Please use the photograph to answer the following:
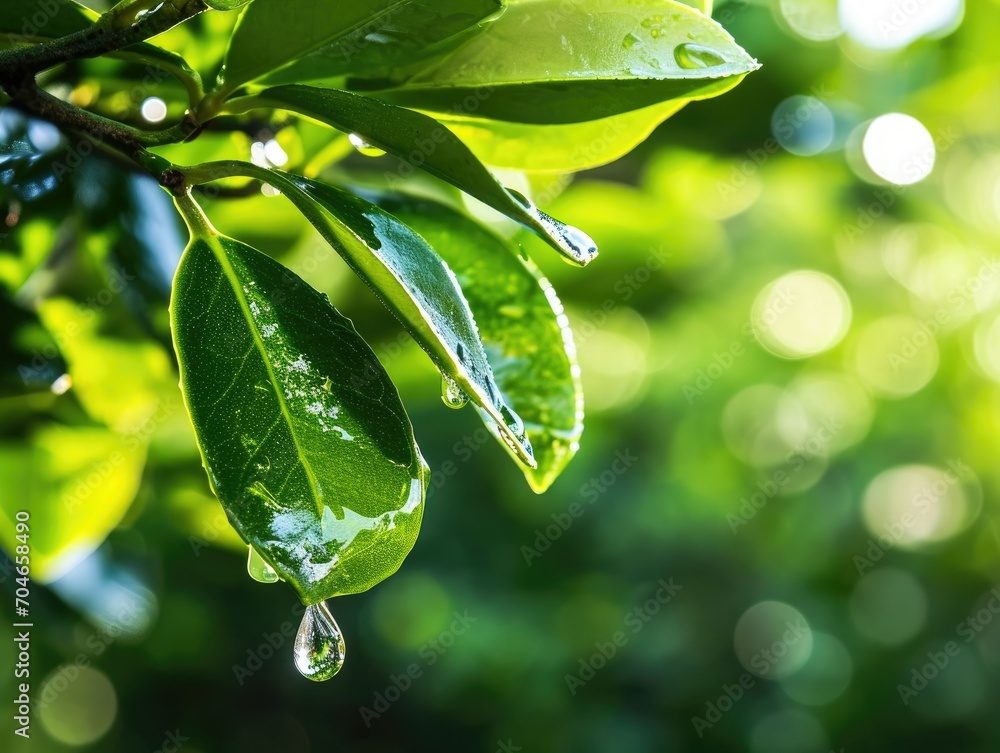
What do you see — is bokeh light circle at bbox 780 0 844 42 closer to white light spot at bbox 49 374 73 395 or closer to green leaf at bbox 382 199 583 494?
green leaf at bbox 382 199 583 494

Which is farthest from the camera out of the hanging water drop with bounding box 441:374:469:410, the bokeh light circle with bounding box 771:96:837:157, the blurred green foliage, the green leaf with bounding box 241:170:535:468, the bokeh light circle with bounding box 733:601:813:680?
the bokeh light circle with bounding box 733:601:813:680

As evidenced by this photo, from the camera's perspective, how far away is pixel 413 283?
440 millimetres

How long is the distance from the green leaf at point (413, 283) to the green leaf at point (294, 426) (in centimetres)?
6

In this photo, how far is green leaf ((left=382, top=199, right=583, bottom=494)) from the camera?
591mm

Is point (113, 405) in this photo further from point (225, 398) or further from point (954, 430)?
point (954, 430)

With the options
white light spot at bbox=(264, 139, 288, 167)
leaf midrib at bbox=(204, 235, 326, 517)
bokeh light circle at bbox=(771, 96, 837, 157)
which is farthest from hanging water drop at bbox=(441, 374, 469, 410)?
bokeh light circle at bbox=(771, 96, 837, 157)

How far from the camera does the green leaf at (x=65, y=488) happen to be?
3.12ft

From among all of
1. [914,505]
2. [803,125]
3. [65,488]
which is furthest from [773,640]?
[65,488]

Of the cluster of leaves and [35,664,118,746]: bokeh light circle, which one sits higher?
the cluster of leaves

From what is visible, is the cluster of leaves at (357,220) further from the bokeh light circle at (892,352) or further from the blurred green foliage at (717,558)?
the bokeh light circle at (892,352)

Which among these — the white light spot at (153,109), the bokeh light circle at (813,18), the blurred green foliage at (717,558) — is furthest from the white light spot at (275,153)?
the blurred green foliage at (717,558)

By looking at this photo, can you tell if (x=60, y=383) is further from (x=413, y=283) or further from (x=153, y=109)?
(x=413, y=283)

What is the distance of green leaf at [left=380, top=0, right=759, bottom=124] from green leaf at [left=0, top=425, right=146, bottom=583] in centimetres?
59

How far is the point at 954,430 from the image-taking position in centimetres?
266
